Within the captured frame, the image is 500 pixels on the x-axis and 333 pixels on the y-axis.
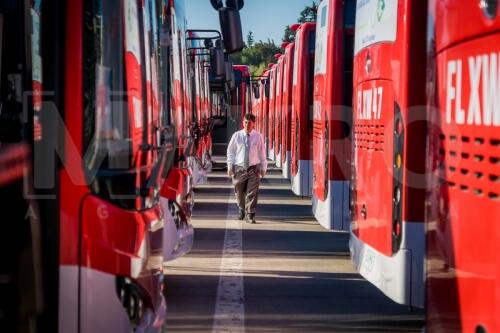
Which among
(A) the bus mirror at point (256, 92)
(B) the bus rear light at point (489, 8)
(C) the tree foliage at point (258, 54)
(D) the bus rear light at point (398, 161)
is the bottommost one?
(D) the bus rear light at point (398, 161)


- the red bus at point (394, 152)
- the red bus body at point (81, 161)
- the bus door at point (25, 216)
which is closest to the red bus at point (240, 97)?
the red bus at point (394, 152)

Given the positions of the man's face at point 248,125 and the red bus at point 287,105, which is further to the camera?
the red bus at point 287,105

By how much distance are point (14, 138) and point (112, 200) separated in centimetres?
55

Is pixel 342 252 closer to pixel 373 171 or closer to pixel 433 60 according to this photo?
pixel 373 171

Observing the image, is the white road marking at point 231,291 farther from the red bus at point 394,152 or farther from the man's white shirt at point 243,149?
the man's white shirt at point 243,149

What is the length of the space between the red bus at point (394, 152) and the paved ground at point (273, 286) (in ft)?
2.81

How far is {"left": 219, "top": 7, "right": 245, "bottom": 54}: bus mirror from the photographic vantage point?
712 cm

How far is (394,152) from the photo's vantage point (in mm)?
7031

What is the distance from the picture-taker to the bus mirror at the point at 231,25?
7.12m

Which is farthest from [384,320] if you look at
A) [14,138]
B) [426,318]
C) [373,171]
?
[14,138]

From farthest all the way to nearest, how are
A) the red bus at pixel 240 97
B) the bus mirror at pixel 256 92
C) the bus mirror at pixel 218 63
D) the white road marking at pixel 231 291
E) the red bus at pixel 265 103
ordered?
the bus mirror at pixel 256 92 < the red bus at pixel 240 97 < the red bus at pixel 265 103 < the bus mirror at pixel 218 63 < the white road marking at pixel 231 291

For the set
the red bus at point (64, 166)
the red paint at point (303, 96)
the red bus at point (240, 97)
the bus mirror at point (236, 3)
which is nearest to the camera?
the red bus at point (64, 166)

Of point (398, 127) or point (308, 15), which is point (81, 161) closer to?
point (398, 127)

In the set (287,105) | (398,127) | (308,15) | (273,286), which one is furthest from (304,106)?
(308,15)
